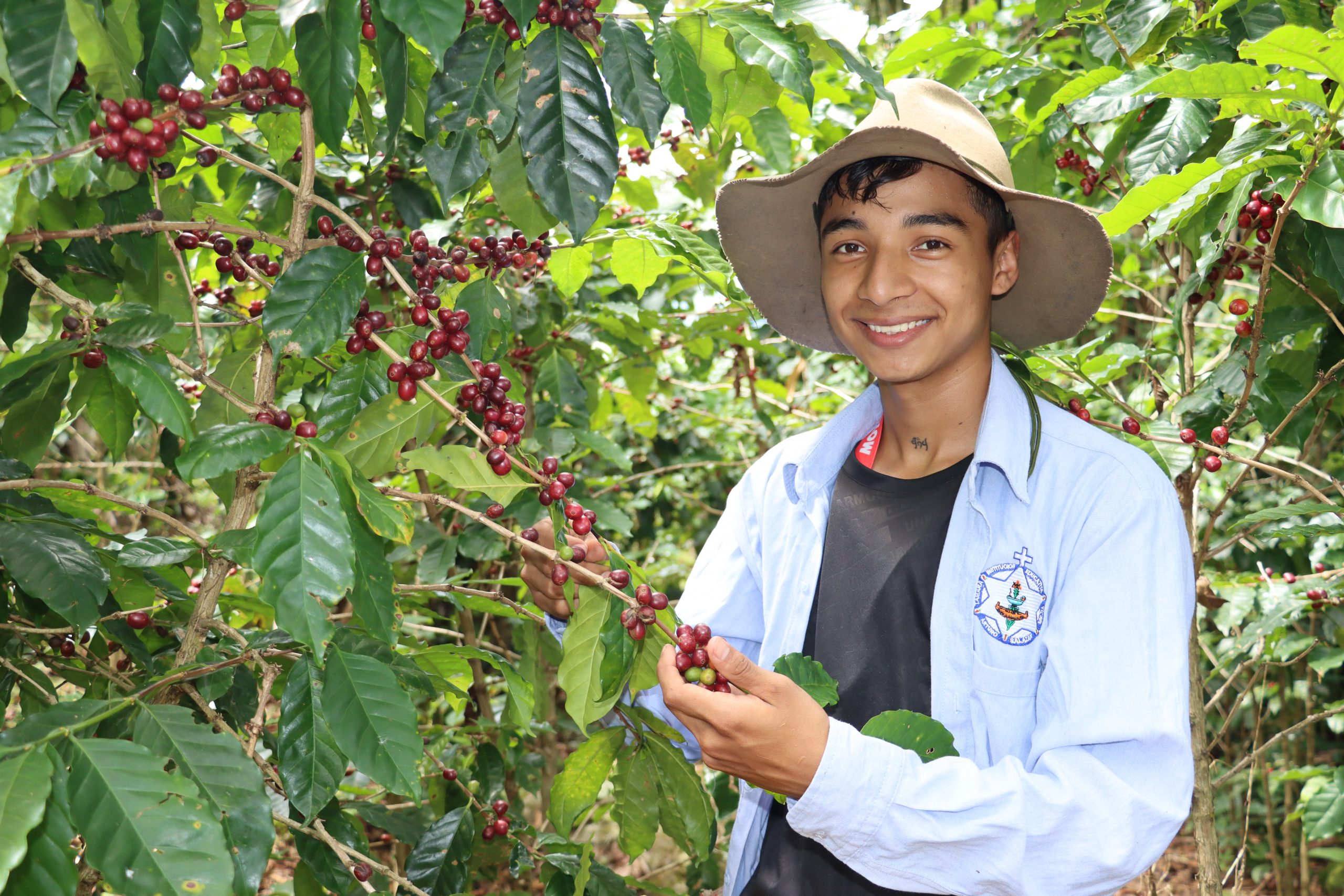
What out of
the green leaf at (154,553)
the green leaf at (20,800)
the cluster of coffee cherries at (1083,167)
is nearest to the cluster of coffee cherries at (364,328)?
the green leaf at (154,553)

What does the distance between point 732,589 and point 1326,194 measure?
1.11 metres

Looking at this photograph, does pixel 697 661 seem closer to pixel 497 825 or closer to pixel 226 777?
pixel 226 777

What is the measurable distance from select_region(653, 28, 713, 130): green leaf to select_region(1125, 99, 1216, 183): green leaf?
3.24 feet

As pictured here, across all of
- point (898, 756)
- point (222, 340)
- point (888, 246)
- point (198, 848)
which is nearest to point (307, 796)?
point (198, 848)

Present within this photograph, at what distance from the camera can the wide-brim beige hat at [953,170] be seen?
156 cm

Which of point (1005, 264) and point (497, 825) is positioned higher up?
point (1005, 264)

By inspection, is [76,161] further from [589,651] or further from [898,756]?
[898,756]

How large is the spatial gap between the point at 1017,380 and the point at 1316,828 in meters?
1.91

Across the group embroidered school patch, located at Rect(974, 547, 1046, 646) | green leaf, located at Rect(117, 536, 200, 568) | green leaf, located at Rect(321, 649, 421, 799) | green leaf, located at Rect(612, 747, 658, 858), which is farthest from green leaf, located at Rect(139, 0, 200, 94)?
embroidered school patch, located at Rect(974, 547, 1046, 646)

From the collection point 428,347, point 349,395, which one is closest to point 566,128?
point 428,347

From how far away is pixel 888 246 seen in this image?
1.60 meters

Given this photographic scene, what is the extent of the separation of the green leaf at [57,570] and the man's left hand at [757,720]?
702 millimetres

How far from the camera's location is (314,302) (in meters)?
1.21

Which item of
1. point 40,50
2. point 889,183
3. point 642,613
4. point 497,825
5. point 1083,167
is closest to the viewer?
point 40,50
